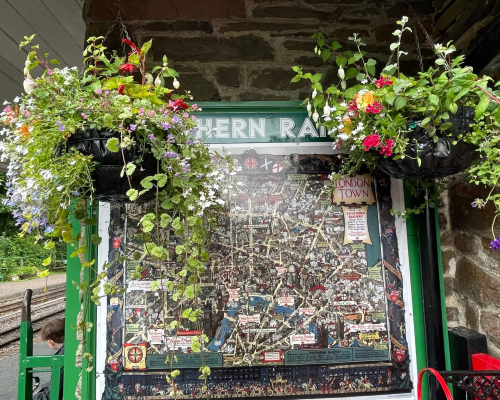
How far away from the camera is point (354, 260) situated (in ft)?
6.19

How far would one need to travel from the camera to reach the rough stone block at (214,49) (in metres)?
2.11

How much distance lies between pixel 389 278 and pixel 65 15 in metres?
2.84

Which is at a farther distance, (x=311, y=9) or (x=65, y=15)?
(x=65, y=15)

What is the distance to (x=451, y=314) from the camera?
196 centimetres

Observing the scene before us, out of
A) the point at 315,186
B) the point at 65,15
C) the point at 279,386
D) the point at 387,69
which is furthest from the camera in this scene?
the point at 65,15

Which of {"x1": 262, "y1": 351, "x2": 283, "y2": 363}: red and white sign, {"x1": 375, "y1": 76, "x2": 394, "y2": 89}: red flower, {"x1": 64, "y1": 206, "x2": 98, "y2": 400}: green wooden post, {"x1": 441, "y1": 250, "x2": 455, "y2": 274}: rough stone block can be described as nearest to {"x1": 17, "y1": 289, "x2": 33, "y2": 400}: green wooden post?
{"x1": 64, "y1": 206, "x2": 98, "y2": 400}: green wooden post

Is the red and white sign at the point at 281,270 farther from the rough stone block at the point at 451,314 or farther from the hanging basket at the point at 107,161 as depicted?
the rough stone block at the point at 451,314

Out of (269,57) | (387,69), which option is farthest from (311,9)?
(387,69)

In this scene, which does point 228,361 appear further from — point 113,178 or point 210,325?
point 113,178

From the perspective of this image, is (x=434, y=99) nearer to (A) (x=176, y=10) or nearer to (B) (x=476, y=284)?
(B) (x=476, y=284)

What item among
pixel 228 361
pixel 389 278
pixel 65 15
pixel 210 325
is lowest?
pixel 228 361

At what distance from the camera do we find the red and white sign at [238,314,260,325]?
5.96 feet

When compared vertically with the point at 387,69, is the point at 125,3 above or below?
above

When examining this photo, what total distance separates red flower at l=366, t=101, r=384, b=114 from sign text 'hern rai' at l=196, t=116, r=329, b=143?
0.53 meters
